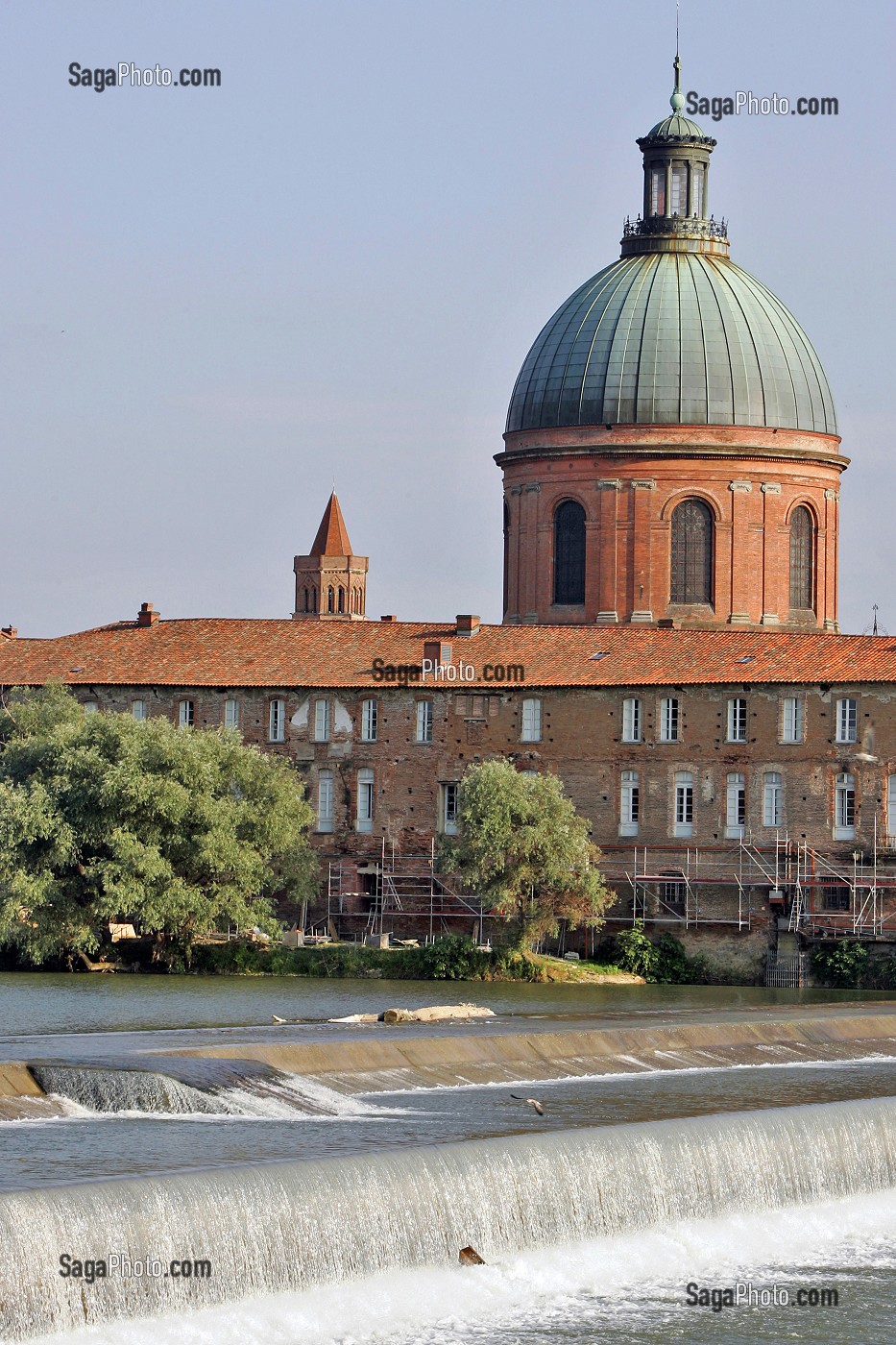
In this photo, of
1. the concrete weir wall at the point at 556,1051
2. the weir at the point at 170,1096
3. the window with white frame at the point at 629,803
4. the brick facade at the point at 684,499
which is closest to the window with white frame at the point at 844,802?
the window with white frame at the point at 629,803

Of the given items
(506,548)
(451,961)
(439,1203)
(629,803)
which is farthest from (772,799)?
(439,1203)

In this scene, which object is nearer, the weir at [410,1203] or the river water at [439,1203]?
the weir at [410,1203]

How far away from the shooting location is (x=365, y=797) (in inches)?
2589

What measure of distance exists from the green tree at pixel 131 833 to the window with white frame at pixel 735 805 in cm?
1099

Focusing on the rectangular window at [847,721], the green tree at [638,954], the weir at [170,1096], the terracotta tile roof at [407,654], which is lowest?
the weir at [170,1096]

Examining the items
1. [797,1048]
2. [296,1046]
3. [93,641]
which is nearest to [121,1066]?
[296,1046]

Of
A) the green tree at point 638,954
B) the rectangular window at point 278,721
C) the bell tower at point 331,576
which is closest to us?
the green tree at point 638,954

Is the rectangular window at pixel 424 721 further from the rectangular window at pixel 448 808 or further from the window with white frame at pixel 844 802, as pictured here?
the window with white frame at pixel 844 802

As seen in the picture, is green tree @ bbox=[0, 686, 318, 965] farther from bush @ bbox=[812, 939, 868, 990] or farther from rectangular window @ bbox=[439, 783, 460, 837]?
bush @ bbox=[812, 939, 868, 990]

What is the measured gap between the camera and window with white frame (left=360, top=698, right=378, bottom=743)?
65.9m

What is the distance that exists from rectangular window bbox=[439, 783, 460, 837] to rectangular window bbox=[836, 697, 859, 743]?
10.0 meters

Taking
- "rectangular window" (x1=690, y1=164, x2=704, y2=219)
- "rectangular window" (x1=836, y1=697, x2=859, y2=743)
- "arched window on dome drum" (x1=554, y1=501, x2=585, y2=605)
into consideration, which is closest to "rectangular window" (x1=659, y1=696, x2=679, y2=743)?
"rectangular window" (x1=836, y1=697, x2=859, y2=743)

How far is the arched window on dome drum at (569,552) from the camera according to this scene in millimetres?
73500

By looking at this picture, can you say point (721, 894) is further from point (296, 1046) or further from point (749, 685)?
point (296, 1046)
